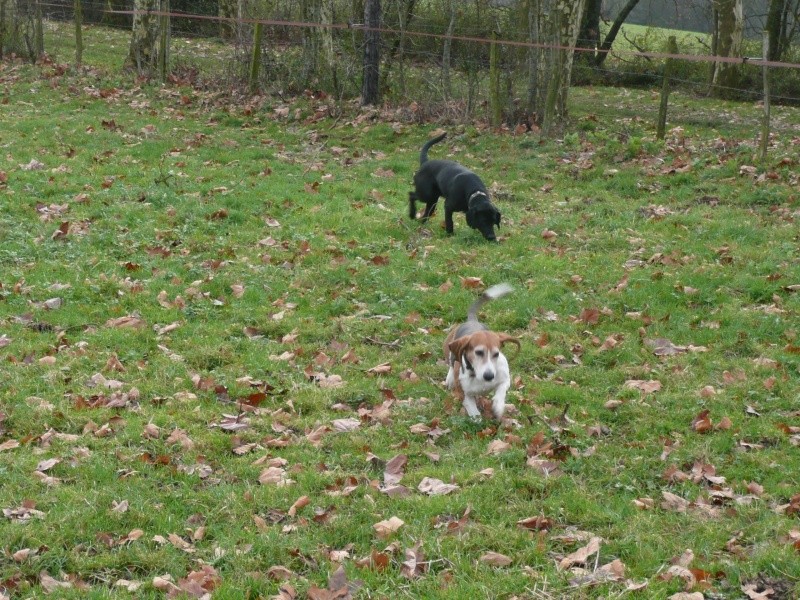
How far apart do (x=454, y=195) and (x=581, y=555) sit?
6.76 m

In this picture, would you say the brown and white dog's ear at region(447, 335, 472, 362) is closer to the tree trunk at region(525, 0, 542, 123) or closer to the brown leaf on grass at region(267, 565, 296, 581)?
the brown leaf on grass at region(267, 565, 296, 581)

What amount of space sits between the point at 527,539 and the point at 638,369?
8.93 feet

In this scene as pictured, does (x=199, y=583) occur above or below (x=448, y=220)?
below

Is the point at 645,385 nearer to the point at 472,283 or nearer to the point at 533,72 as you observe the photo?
the point at 472,283

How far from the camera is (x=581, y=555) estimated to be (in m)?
4.47

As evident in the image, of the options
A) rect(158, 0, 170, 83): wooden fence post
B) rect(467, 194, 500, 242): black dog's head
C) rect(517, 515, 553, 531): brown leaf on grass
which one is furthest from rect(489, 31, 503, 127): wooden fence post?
rect(517, 515, 553, 531): brown leaf on grass

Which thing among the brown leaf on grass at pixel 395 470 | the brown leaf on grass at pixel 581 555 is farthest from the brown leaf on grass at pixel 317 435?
the brown leaf on grass at pixel 581 555

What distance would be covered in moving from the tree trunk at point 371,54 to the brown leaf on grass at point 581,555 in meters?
14.2

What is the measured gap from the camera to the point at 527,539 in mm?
4629

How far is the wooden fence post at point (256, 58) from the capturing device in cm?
1795

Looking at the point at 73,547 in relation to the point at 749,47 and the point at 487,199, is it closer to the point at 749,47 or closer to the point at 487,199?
the point at 487,199

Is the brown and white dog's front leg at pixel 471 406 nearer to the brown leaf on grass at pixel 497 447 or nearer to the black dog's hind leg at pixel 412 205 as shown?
the brown leaf on grass at pixel 497 447

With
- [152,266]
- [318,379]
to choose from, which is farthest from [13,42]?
[318,379]

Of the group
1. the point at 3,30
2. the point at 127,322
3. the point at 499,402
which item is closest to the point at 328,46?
the point at 3,30
